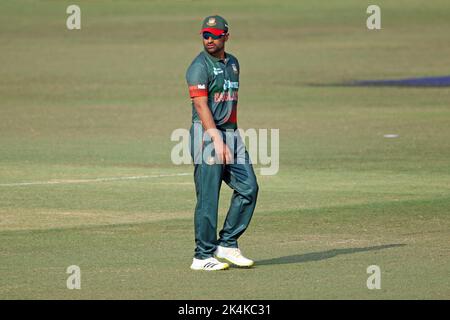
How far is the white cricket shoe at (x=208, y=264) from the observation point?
12.2 m

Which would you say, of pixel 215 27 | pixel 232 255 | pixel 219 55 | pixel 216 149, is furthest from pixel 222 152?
pixel 215 27

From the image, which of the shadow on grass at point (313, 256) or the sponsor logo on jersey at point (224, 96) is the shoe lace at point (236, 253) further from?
the sponsor logo on jersey at point (224, 96)

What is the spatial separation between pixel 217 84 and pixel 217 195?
924 millimetres

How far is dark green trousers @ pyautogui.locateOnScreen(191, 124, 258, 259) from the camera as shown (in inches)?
476

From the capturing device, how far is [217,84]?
1207cm

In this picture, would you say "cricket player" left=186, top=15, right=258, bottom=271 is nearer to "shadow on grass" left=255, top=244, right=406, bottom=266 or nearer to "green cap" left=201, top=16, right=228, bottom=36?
"green cap" left=201, top=16, right=228, bottom=36

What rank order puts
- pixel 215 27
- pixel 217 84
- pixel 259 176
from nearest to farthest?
pixel 215 27, pixel 217 84, pixel 259 176

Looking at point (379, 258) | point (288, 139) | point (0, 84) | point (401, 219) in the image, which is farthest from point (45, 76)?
point (379, 258)

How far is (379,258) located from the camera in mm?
12820

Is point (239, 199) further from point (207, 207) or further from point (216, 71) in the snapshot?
point (216, 71)

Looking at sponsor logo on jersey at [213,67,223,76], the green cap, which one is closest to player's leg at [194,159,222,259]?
sponsor logo on jersey at [213,67,223,76]

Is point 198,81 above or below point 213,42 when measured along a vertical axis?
below

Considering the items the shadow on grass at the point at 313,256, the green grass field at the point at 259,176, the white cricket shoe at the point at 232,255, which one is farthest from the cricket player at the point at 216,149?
the shadow on grass at the point at 313,256

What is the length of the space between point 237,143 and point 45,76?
90.3ft
